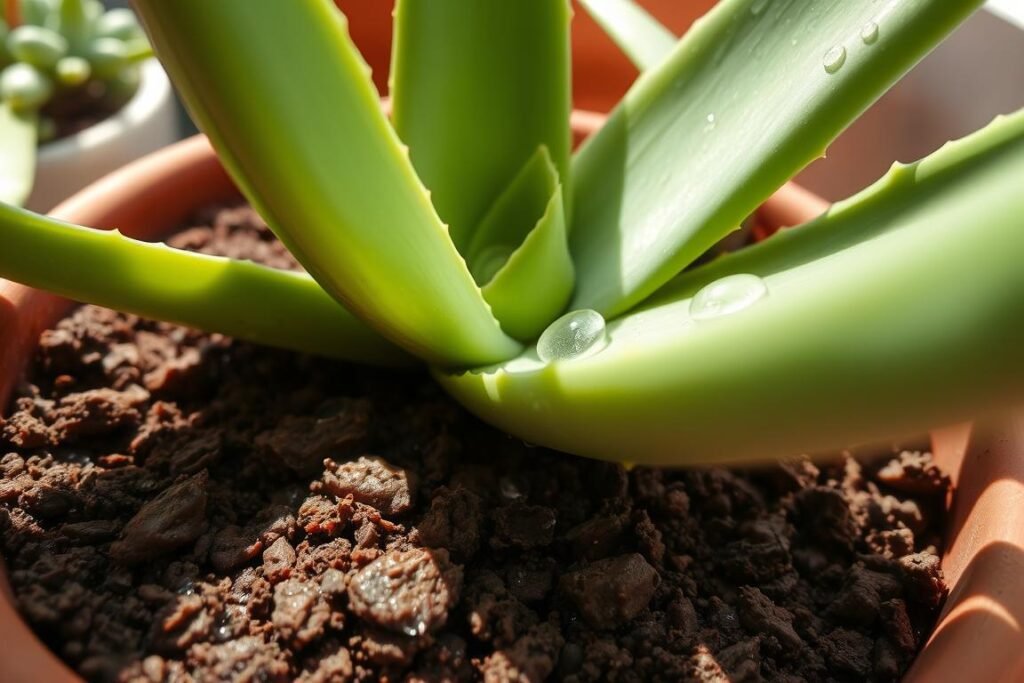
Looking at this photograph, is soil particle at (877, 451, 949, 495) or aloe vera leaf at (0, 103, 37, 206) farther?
aloe vera leaf at (0, 103, 37, 206)

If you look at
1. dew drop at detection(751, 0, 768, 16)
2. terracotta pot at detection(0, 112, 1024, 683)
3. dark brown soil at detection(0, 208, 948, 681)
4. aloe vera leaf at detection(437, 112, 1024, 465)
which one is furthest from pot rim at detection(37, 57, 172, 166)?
aloe vera leaf at detection(437, 112, 1024, 465)

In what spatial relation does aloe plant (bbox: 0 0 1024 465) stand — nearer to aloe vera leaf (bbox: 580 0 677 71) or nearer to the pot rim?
aloe vera leaf (bbox: 580 0 677 71)

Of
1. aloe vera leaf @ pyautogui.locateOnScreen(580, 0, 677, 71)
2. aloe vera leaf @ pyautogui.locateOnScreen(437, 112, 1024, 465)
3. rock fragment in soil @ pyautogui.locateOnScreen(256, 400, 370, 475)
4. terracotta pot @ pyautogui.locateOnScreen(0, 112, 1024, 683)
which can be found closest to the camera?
aloe vera leaf @ pyautogui.locateOnScreen(437, 112, 1024, 465)

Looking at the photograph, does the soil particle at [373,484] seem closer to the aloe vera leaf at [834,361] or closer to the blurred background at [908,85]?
the aloe vera leaf at [834,361]

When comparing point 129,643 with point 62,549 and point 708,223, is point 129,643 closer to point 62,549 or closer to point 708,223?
point 62,549

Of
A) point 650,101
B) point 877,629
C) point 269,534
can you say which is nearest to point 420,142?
point 650,101

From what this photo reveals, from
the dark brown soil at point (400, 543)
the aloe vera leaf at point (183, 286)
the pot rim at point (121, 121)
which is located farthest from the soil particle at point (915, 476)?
the pot rim at point (121, 121)

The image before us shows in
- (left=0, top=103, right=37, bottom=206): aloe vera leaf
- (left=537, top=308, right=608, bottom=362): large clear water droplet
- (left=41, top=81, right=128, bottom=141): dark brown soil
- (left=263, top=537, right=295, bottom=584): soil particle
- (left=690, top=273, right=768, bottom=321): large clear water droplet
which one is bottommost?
(left=41, top=81, right=128, bottom=141): dark brown soil
